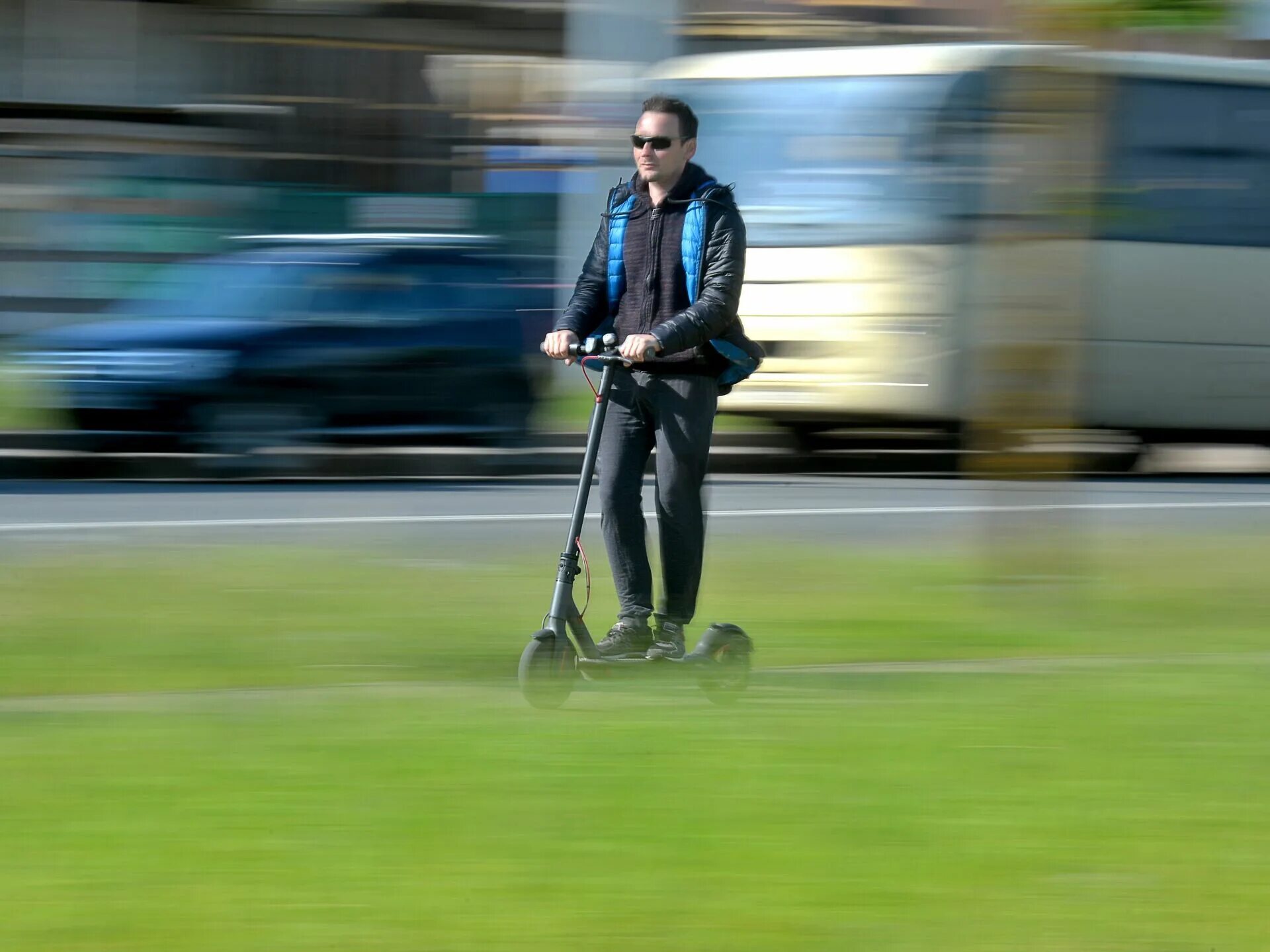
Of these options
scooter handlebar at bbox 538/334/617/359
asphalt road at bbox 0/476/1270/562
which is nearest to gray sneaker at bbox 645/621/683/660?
scooter handlebar at bbox 538/334/617/359

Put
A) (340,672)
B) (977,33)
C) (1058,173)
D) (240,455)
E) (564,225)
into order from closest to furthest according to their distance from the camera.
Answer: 1. (340,672)
2. (1058,173)
3. (240,455)
4. (564,225)
5. (977,33)

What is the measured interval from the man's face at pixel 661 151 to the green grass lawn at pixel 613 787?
4.59 feet

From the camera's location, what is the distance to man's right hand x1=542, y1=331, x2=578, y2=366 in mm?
5918

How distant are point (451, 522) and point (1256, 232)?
7217 mm

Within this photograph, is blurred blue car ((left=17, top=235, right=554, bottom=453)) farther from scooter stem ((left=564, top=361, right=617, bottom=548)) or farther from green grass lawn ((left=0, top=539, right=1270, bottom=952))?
scooter stem ((left=564, top=361, right=617, bottom=548))

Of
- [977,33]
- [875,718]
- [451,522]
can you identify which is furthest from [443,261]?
[977,33]

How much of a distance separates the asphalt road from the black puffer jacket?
2.37m

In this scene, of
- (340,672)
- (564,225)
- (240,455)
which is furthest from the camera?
(564,225)

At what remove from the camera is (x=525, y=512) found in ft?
37.2

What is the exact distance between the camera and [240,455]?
41.3 ft

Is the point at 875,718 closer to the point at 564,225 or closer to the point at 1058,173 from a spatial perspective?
the point at 1058,173

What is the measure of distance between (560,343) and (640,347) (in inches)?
11.7

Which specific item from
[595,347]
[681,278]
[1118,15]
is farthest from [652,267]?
[1118,15]

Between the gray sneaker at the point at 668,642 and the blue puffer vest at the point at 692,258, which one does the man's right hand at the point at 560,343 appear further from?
the gray sneaker at the point at 668,642
